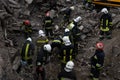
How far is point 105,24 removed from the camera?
43.5 feet

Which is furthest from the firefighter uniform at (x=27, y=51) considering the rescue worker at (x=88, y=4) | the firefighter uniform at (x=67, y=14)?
the rescue worker at (x=88, y=4)

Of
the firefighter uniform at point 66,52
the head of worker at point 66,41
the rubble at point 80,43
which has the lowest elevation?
the rubble at point 80,43

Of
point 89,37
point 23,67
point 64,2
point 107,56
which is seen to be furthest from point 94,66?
point 64,2

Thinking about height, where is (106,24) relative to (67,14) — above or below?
above

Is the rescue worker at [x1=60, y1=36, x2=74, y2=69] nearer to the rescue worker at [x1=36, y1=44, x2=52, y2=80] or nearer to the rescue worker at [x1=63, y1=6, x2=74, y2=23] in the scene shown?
the rescue worker at [x1=36, y1=44, x2=52, y2=80]

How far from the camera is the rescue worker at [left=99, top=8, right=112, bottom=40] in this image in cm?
1305

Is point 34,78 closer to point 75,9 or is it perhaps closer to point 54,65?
point 54,65

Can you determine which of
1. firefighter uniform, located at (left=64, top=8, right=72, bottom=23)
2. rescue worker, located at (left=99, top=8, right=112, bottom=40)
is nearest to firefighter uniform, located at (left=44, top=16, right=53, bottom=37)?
firefighter uniform, located at (left=64, top=8, right=72, bottom=23)

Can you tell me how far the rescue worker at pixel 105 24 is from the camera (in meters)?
13.0

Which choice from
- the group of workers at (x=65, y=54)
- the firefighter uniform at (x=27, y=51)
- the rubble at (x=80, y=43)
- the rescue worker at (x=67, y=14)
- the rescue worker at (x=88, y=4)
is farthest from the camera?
the rescue worker at (x=88, y=4)

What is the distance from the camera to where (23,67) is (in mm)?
11773

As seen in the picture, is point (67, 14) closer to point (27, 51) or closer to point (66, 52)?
point (66, 52)

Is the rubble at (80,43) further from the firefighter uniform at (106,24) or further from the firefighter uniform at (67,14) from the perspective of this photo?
the firefighter uniform at (67,14)

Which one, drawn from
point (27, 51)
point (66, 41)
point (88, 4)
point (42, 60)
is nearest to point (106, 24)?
point (66, 41)
